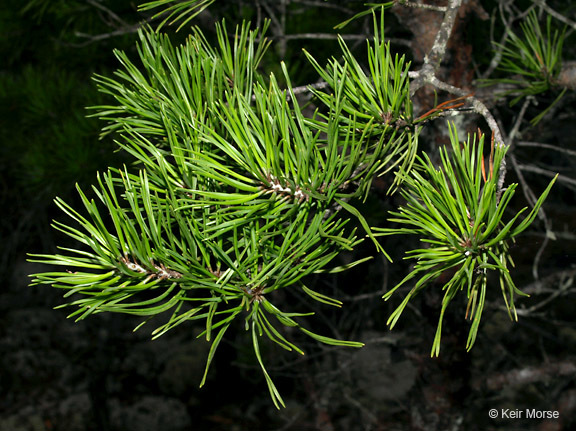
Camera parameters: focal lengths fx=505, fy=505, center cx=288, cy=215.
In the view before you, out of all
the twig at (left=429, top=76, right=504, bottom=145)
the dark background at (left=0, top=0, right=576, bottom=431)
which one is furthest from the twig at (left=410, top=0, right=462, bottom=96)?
the dark background at (left=0, top=0, right=576, bottom=431)

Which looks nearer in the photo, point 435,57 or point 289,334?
point 435,57

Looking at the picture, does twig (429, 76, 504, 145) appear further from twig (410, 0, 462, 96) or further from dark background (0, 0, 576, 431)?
dark background (0, 0, 576, 431)

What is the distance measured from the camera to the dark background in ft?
4.25

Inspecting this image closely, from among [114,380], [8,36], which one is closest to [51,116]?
[8,36]

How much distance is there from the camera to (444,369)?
4.15ft

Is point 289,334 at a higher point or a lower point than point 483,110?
lower

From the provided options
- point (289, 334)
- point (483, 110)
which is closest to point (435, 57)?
point (483, 110)

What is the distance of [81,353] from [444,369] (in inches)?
109

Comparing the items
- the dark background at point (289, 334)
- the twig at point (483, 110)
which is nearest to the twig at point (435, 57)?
the twig at point (483, 110)

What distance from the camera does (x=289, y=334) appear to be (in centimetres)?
188

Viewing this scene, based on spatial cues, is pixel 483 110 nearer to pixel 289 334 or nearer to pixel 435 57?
pixel 435 57

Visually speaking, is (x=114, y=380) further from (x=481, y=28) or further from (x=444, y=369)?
(x=481, y=28)

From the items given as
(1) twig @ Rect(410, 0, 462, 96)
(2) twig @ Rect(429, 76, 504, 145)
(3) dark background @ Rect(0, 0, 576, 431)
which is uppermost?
(1) twig @ Rect(410, 0, 462, 96)

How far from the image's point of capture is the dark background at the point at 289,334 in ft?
4.25
